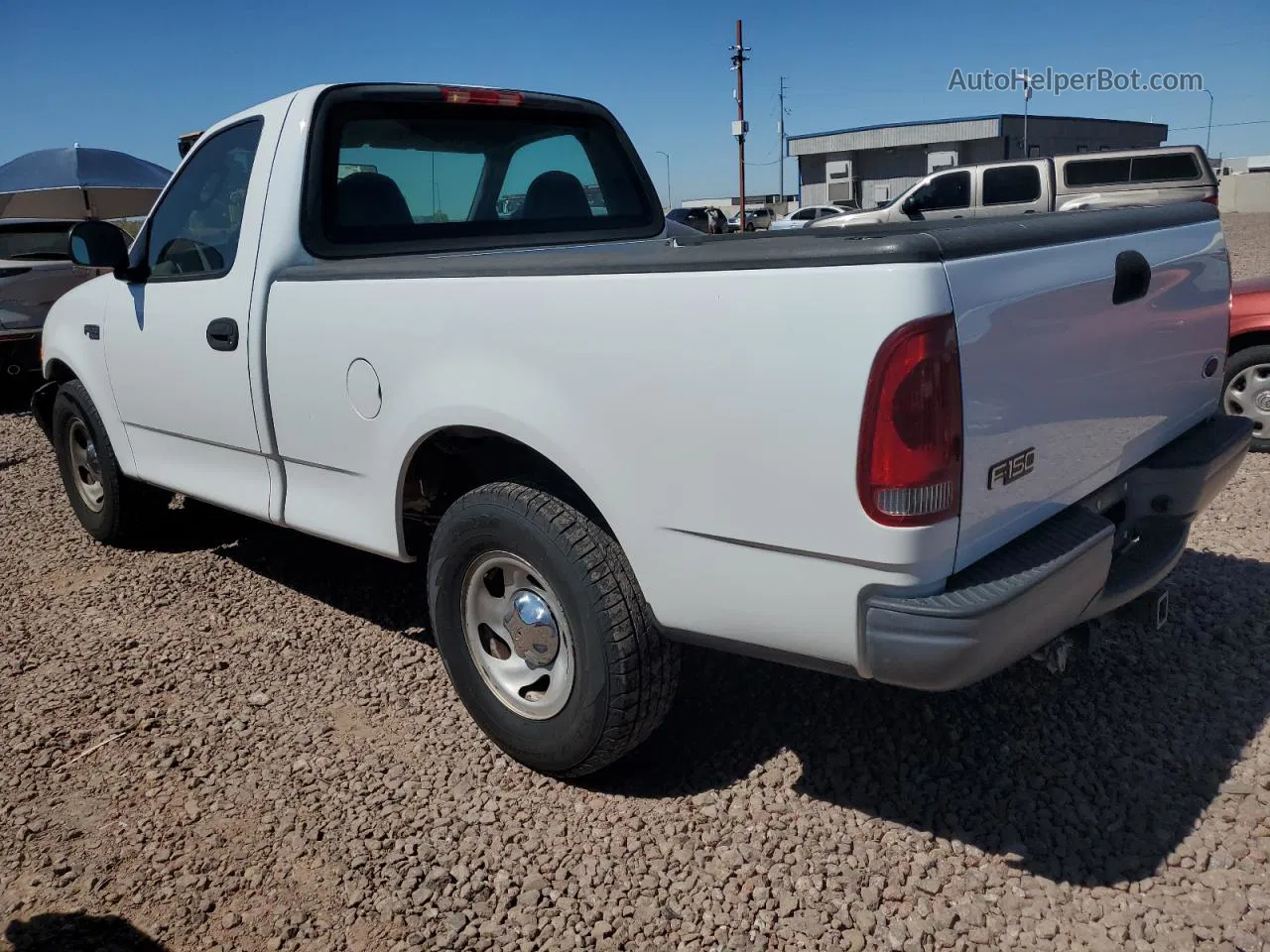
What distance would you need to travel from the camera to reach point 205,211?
4016mm

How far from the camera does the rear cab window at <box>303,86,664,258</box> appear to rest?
3.63 metres

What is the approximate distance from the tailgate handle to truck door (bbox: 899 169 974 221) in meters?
12.6

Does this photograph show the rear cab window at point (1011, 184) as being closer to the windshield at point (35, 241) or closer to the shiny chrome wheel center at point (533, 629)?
the windshield at point (35, 241)

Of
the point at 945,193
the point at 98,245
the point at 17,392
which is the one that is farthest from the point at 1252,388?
the point at 17,392

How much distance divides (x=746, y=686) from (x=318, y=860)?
1469mm

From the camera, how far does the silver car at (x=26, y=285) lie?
934cm

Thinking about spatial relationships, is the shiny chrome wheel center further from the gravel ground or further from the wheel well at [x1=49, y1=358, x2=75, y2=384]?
the gravel ground

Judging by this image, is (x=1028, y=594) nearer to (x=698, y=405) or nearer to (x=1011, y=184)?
(x=698, y=405)

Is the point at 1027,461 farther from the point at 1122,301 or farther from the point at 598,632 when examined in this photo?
the point at 598,632

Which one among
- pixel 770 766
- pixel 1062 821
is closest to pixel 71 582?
pixel 770 766

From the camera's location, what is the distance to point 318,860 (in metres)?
2.71

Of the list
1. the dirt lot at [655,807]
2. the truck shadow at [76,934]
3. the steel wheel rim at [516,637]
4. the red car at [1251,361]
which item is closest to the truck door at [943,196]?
the red car at [1251,361]

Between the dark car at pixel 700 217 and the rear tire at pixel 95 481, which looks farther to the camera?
the dark car at pixel 700 217

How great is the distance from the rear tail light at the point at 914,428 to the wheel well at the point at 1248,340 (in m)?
4.84
